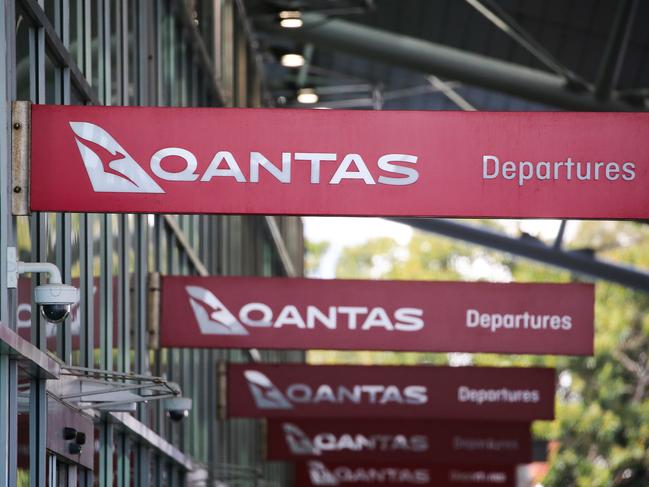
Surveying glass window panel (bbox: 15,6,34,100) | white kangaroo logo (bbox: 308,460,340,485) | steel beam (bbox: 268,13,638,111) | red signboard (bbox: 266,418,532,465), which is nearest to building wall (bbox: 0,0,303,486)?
glass window panel (bbox: 15,6,34,100)

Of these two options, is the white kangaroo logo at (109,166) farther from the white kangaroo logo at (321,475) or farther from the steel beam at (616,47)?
the white kangaroo logo at (321,475)

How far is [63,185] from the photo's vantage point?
28.3 feet

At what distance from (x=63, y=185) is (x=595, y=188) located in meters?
2.88

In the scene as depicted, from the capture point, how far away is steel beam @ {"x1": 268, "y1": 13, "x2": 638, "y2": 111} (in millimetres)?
22125

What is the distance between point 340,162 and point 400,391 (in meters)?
9.78

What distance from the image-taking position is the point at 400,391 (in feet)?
60.1

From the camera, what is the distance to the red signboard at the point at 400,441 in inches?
812

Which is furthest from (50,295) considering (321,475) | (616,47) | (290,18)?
(321,475)

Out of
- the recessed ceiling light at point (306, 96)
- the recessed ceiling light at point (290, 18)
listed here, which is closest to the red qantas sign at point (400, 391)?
the recessed ceiling light at point (290, 18)

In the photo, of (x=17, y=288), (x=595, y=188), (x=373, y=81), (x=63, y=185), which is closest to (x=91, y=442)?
(x=17, y=288)

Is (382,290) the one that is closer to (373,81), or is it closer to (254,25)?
(254,25)

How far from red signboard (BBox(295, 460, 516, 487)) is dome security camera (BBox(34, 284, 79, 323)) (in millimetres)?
14677

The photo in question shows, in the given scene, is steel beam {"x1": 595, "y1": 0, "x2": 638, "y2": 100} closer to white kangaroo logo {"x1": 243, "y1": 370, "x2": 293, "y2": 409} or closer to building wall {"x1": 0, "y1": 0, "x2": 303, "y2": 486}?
building wall {"x1": 0, "y1": 0, "x2": 303, "y2": 486}

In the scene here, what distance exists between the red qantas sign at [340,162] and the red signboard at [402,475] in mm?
14266
